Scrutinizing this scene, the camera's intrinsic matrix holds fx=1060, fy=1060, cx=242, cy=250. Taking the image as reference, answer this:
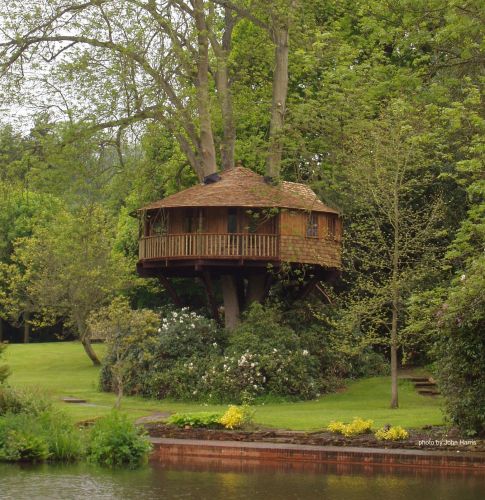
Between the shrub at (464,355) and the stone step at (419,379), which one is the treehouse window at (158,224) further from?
the shrub at (464,355)

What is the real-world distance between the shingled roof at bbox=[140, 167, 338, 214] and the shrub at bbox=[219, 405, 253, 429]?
1226cm

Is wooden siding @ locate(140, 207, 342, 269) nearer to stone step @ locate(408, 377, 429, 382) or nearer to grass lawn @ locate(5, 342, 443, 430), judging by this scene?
stone step @ locate(408, 377, 429, 382)

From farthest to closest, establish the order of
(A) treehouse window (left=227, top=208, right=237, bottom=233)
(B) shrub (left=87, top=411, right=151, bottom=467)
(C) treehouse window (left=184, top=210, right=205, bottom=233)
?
(C) treehouse window (left=184, top=210, right=205, bottom=233), (A) treehouse window (left=227, top=208, right=237, bottom=233), (B) shrub (left=87, top=411, right=151, bottom=467)

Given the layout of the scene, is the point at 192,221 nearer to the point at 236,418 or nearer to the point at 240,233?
the point at 240,233

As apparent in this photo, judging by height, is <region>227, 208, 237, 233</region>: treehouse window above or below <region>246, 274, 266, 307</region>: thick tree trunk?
above

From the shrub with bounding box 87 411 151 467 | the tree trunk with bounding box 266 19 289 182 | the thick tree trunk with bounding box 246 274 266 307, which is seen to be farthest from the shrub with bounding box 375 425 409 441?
the thick tree trunk with bounding box 246 274 266 307

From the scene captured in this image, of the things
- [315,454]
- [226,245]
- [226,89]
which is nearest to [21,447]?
[315,454]

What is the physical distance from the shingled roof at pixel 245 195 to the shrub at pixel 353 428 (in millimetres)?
13576

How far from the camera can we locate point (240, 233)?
38.2 metres

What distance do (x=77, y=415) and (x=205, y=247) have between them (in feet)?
35.4

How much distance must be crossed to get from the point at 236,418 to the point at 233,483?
6502 mm

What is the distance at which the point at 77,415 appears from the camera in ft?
94.7

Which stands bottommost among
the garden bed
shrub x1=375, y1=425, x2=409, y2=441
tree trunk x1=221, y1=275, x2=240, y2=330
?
the garden bed

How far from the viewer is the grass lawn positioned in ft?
91.9
